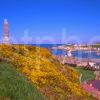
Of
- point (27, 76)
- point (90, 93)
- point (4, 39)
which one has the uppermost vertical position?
point (4, 39)

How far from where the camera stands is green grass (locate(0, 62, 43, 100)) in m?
12.6

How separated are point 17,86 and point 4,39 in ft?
35.9

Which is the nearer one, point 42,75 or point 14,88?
point 14,88

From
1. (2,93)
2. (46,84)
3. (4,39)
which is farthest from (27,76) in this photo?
(4,39)

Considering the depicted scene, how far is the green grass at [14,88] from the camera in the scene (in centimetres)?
1257

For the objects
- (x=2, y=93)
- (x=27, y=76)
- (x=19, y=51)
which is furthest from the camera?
(x=19, y=51)

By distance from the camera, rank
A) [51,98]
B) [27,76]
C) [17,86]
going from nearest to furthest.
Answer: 1. [17,86]
2. [51,98]
3. [27,76]

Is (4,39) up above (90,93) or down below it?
above

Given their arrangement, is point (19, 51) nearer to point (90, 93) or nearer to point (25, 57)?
point (25, 57)

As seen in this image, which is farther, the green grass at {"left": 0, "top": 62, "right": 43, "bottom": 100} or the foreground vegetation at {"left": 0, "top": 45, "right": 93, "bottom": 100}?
the foreground vegetation at {"left": 0, "top": 45, "right": 93, "bottom": 100}

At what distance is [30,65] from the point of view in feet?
61.0

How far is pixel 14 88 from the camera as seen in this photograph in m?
13.3

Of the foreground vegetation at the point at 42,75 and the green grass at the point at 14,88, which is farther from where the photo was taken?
the foreground vegetation at the point at 42,75

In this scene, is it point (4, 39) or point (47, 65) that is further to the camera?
point (4, 39)
